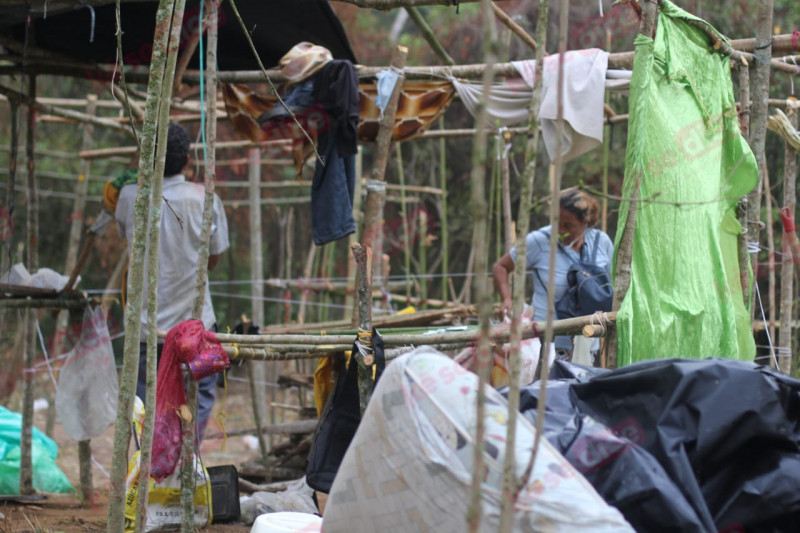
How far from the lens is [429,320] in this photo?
5.17 m

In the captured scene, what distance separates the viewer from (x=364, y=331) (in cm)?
307

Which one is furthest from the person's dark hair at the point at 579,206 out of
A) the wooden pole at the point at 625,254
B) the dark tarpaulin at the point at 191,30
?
the dark tarpaulin at the point at 191,30

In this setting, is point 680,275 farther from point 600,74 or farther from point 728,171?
point 600,74

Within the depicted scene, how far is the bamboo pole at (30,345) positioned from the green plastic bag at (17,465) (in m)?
0.11

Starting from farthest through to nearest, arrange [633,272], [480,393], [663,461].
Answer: [633,272], [663,461], [480,393]

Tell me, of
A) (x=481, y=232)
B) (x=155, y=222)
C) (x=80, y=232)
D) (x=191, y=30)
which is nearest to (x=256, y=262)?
(x=80, y=232)

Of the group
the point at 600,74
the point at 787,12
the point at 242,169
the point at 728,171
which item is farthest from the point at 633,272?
the point at 242,169

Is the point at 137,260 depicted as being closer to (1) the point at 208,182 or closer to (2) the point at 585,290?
(1) the point at 208,182

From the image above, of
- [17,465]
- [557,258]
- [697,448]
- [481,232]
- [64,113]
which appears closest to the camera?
[481,232]

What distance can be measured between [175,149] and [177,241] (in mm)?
443

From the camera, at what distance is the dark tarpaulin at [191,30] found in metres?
4.46

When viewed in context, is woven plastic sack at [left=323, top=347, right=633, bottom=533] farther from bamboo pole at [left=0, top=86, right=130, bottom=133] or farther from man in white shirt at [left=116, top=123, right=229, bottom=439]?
bamboo pole at [left=0, top=86, right=130, bottom=133]

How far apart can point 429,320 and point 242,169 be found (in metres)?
6.54

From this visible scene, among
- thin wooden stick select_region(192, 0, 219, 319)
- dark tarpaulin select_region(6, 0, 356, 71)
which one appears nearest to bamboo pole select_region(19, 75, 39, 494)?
dark tarpaulin select_region(6, 0, 356, 71)
